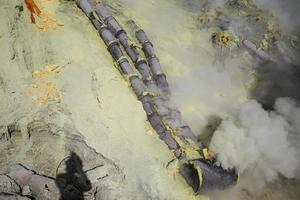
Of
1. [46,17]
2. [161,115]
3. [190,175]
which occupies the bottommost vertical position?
[190,175]

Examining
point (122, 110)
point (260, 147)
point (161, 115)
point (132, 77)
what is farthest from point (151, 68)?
point (260, 147)

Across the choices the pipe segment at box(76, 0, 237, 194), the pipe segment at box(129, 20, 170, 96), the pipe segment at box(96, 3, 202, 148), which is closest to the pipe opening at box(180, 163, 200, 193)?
the pipe segment at box(76, 0, 237, 194)

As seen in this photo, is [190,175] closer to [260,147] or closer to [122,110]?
[260,147]

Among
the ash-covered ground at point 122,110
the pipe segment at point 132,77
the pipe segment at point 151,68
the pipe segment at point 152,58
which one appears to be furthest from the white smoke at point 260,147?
the pipe segment at point 152,58

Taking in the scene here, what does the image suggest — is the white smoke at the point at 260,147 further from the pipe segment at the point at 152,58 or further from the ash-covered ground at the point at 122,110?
the pipe segment at the point at 152,58

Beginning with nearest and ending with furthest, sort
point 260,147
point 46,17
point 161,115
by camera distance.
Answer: point 260,147
point 161,115
point 46,17
